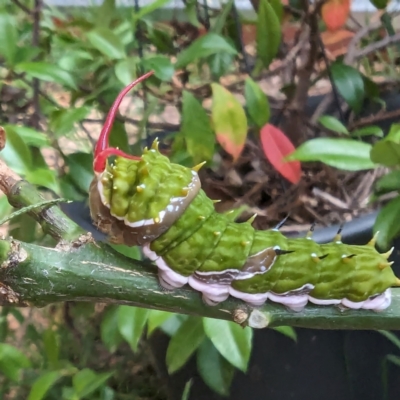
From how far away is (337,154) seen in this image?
1.59 feet

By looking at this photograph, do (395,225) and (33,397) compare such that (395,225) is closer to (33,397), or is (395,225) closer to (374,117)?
(374,117)

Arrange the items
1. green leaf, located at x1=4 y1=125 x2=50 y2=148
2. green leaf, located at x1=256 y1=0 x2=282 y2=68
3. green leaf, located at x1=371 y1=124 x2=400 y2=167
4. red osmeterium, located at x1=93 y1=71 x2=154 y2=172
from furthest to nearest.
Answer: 1. green leaf, located at x1=256 y1=0 x2=282 y2=68
2. green leaf, located at x1=4 y1=125 x2=50 y2=148
3. green leaf, located at x1=371 y1=124 x2=400 y2=167
4. red osmeterium, located at x1=93 y1=71 x2=154 y2=172

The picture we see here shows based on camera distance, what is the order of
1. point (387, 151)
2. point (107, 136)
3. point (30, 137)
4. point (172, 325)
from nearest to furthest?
1. point (107, 136)
2. point (387, 151)
3. point (30, 137)
4. point (172, 325)

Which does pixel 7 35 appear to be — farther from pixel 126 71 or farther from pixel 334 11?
pixel 334 11

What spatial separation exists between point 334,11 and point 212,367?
52 centimetres

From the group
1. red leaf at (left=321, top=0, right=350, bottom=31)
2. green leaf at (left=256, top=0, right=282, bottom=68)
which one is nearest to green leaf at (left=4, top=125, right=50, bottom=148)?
green leaf at (left=256, top=0, right=282, bottom=68)

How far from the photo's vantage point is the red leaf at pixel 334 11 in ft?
2.38

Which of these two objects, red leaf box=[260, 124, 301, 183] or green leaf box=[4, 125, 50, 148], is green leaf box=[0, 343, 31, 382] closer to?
green leaf box=[4, 125, 50, 148]

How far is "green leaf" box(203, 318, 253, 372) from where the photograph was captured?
22.8 inches

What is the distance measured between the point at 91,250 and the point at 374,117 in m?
0.56

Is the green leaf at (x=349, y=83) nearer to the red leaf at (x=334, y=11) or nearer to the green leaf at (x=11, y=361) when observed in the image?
the red leaf at (x=334, y=11)

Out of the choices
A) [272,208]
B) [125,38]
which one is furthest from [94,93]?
[272,208]

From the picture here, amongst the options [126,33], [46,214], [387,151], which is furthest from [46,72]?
[387,151]

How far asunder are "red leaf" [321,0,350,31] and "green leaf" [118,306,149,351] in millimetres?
475
